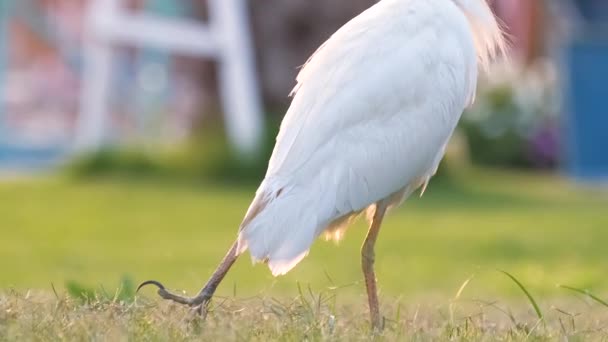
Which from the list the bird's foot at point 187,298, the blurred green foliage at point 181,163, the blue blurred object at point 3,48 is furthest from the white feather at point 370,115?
the blue blurred object at point 3,48

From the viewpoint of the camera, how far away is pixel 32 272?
9.89 m

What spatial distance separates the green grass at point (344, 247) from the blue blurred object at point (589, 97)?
1.46 feet

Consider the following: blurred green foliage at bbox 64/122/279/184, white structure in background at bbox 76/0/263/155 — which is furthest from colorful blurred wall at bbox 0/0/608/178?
white structure in background at bbox 76/0/263/155

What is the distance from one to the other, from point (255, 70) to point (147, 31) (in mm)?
2135

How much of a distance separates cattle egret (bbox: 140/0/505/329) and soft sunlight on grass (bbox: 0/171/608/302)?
2.77 m

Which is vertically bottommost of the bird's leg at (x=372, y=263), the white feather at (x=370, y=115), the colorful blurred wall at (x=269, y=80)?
the colorful blurred wall at (x=269, y=80)

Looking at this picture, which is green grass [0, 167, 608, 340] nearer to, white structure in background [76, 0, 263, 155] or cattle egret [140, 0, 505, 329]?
cattle egret [140, 0, 505, 329]

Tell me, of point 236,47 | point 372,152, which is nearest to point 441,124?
point 372,152

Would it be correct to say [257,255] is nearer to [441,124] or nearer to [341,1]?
[441,124]

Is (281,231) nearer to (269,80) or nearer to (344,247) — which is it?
(344,247)

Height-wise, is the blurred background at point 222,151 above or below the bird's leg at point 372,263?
below

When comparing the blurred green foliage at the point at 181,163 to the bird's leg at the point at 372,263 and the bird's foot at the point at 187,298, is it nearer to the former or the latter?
the bird's leg at the point at 372,263

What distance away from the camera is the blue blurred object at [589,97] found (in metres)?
15.2

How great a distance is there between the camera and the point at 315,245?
12062 millimetres
